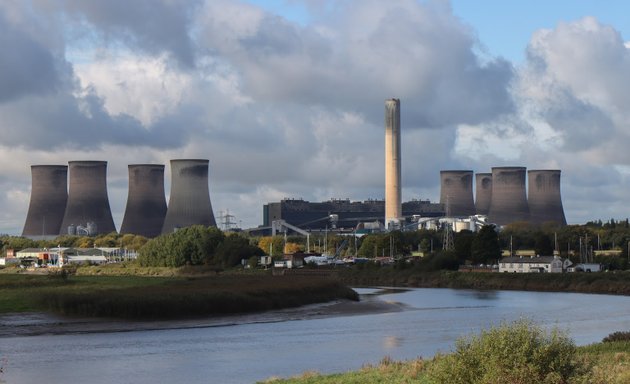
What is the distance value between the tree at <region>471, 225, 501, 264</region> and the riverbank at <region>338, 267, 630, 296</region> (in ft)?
Result: 18.5

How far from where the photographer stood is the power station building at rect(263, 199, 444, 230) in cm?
17075

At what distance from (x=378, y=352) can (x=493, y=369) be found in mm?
14191

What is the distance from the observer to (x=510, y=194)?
121062mm

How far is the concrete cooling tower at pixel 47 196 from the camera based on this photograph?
350 ft

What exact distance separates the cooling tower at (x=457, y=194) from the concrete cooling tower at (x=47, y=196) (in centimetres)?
4996

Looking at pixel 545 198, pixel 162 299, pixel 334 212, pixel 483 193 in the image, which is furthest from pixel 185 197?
pixel 334 212

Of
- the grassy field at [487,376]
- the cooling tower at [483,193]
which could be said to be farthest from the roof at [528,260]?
the cooling tower at [483,193]

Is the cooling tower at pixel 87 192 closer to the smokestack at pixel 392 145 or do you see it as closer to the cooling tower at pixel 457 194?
the smokestack at pixel 392 145

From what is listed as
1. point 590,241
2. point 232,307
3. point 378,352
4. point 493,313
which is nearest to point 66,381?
point 378,352

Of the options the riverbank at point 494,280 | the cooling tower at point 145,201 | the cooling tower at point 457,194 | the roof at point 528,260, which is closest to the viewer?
the riverbank at point 494,280

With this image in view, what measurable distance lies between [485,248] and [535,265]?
5.53 m

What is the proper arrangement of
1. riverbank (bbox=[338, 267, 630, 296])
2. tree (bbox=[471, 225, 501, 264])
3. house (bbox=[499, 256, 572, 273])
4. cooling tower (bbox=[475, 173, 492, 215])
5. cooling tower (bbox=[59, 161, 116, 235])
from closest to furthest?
riverbank (bbox=[338, 267, 630, 296]) < house (bbox=[499, 256, 572, 273]) < tree (bbox=[471, 225, 501, 264]) < cooling tower (bbox=[59, 161, 116, 235]) < cooling tower (bbox=[475, 173, 492, 215])

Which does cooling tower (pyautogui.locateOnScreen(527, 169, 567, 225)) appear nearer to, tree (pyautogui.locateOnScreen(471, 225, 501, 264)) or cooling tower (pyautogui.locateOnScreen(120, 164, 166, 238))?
tree (pyautogui.locateOnScreen(471, 225, 501, 264))

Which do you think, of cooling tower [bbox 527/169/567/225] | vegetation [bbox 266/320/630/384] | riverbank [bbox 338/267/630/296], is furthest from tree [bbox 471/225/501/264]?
vegetation [bbox 266/320/630/384]
